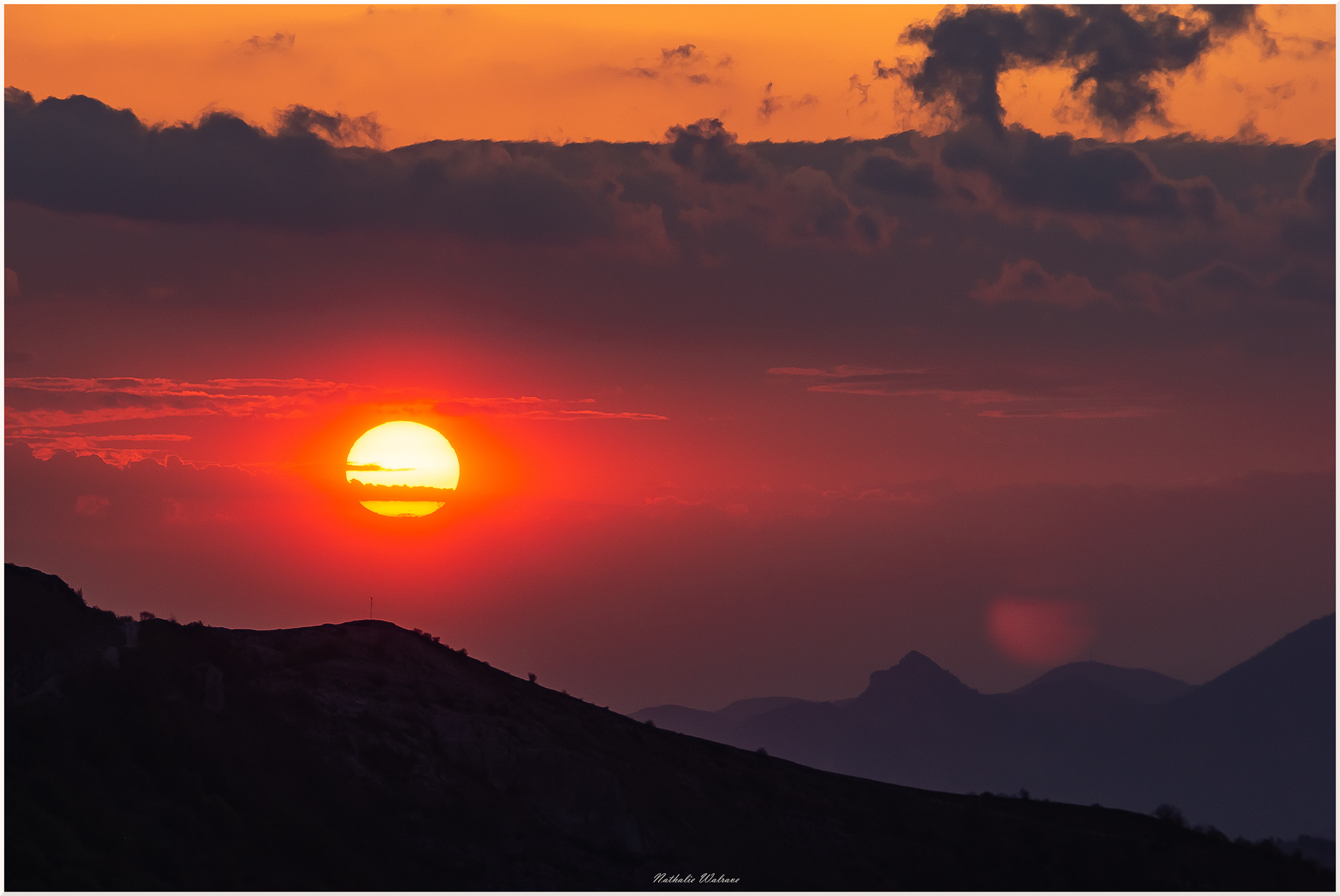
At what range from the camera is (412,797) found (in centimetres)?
7588

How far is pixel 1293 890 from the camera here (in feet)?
312

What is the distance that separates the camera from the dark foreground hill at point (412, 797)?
61156mm

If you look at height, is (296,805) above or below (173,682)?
below

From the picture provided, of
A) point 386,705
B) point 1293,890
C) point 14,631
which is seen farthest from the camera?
point 1293,890

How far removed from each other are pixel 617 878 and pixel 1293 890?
5261 centimetres

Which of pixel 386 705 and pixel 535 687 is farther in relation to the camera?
pixel 535 687

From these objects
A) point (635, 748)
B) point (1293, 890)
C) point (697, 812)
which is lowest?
point (1293, 890)

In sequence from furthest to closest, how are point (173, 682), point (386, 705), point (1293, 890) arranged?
point (1293, 890), point (386, 705), point (173, 682)

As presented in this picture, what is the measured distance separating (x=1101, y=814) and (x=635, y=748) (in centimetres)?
3897

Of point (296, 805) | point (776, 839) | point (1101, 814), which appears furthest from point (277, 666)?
point (1101, 814)

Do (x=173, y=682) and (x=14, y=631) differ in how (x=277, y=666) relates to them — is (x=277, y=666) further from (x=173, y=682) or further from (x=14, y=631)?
(x=14, y=631)

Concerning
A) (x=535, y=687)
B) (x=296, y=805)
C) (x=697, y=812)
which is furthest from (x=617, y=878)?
(x=535, y=687)

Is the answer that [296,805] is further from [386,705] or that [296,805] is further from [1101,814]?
[1101,814]

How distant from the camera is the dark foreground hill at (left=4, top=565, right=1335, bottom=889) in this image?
201 ft
